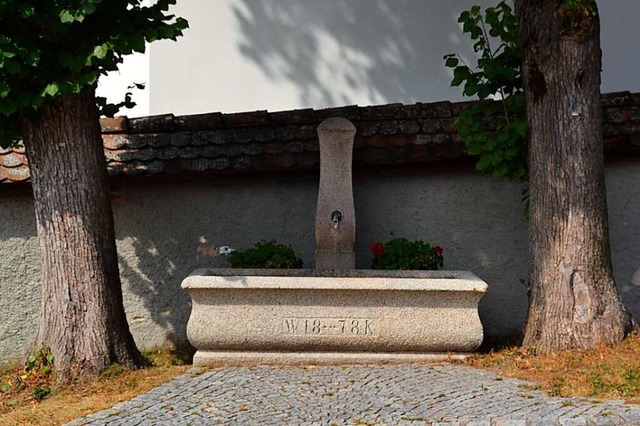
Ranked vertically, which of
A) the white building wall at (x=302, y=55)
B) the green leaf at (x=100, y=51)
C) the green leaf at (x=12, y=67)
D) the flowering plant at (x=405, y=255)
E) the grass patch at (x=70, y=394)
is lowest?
the grass patch at (x=70, y=394)

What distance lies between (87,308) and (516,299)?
12.3ft

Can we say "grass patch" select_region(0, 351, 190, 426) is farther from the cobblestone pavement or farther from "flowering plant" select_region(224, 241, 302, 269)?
"flowering plant" select_region(224, 241, 302, 269)

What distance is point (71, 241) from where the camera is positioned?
20.6 feet

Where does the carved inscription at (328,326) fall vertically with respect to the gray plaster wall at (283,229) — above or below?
below

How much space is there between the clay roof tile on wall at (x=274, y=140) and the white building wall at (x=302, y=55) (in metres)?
1.88

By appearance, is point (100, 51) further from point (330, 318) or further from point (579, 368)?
point (579, 368)

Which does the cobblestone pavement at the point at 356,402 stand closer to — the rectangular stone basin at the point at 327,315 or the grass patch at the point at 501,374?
the grass patch at the point at 501,374

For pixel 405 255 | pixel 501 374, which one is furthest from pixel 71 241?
pixel 501 374

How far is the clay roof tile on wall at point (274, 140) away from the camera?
294 inches

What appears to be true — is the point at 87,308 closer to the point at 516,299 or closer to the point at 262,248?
the point at 262,248

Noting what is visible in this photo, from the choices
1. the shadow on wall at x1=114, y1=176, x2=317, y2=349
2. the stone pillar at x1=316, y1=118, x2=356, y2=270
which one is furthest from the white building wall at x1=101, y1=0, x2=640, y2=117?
the stone pillar at x1=316, y1=118, x2=356, y2=270

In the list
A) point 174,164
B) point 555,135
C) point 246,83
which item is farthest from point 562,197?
point 246,83

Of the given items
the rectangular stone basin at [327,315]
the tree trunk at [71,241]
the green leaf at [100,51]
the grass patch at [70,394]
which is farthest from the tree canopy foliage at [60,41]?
the grass patch at [70,394]

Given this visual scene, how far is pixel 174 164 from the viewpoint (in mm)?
7484
